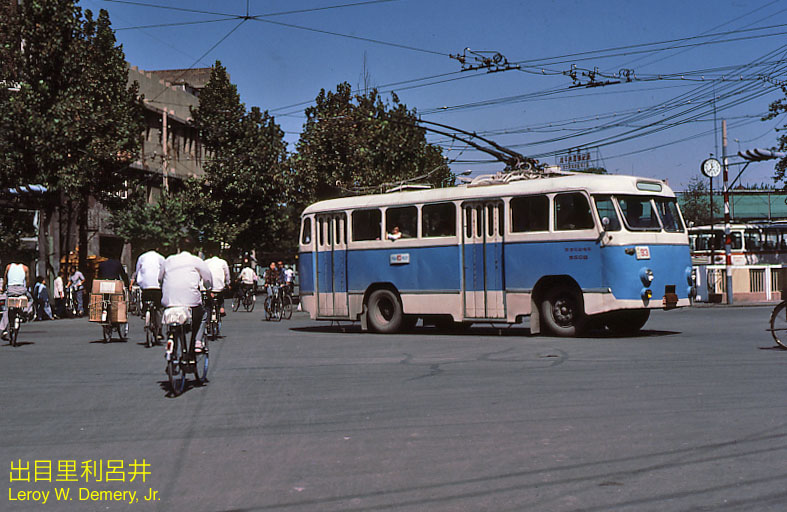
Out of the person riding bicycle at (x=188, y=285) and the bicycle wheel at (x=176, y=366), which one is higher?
the person riding bicycle at (x=188, y=285)

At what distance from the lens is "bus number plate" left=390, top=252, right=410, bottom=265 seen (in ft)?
71.4

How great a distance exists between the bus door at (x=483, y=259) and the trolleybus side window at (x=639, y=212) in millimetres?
2482

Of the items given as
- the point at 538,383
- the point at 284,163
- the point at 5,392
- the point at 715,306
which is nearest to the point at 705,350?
the point at 538,383

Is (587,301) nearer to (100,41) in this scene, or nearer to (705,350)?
(705,350)

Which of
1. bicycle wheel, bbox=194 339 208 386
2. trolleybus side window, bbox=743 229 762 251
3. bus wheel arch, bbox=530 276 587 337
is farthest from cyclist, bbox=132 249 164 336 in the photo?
trolleybus side window, bbox=743 229 762 251

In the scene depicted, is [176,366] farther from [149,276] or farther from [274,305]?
[274,305]

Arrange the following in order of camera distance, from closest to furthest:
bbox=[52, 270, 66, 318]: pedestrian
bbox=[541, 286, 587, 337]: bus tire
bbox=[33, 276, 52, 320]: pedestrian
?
bbox=[541, 286, 587, 337]: bus tire, bbox=[33, 276, 52, 320]: pedestrian, bbox=[52, 270, 66, 318]: pedestrian

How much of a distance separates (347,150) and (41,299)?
1535 centimetres

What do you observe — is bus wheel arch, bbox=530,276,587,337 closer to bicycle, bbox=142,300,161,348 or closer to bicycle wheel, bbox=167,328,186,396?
bicycle, bbox=142,300,161,348

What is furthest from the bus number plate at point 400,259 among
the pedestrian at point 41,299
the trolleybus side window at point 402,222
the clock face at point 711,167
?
the clock face at point 711,167

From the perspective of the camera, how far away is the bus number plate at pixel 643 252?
18.5 meters

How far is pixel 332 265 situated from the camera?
23.5 m

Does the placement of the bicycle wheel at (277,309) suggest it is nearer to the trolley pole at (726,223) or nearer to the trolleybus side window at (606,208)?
the trolleybus side window at (606,208)

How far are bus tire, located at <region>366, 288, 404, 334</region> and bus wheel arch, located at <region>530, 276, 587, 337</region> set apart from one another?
11.9 ft
